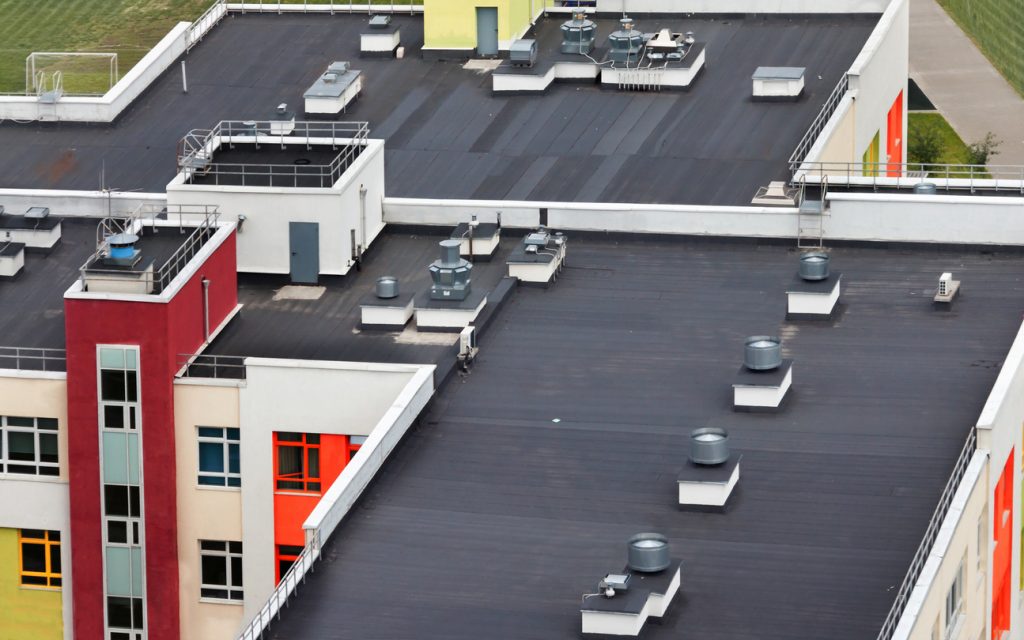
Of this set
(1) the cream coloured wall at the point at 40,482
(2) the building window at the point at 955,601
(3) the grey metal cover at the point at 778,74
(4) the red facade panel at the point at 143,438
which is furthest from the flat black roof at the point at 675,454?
(3) the grey metal cover at the point at 778,74

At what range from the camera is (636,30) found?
96.6 m

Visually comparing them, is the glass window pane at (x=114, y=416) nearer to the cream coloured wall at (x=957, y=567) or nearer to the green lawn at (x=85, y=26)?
the cream coloured wall at (x=957, y=567)

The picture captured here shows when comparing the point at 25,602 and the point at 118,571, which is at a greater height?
the point at 118,571

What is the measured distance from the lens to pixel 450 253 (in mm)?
75875

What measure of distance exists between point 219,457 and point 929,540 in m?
19.9

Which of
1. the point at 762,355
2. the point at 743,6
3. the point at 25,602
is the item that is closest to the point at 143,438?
the point at 25,602

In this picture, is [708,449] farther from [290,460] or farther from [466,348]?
[290,460]

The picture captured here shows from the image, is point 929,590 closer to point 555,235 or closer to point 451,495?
point 451,495

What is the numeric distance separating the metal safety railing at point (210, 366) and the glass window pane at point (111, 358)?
1.59 meters

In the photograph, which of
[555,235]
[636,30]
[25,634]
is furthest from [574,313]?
[636,30]

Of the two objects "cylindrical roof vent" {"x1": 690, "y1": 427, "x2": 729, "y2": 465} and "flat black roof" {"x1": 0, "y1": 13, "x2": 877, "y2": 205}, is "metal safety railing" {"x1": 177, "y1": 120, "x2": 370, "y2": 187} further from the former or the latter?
"cylindrical roof vent" {"x1": 690, "y1": 427, "x2": 729, "y2": 465}

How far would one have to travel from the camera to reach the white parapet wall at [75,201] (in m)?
83.8

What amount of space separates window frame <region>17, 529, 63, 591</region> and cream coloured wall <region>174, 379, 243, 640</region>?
3.36 metres

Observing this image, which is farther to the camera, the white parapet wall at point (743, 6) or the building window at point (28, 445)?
the white parapet wall at point (743, 6)
